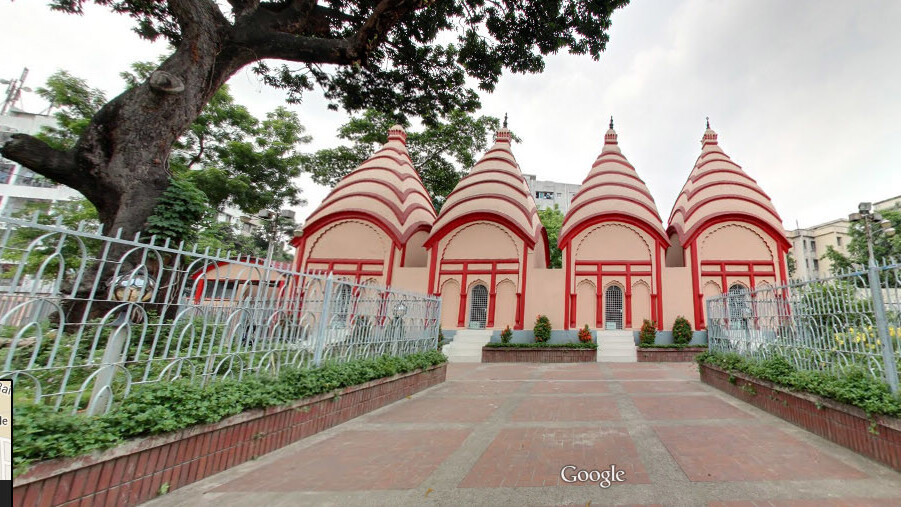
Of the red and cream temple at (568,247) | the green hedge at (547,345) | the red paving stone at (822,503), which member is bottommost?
the red paving stone at (822,503)

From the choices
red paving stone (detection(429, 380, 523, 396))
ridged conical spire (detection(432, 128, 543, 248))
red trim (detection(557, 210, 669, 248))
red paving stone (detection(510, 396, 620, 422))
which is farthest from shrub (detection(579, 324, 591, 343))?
red paving stone (detection(510, 396, 620, 422))

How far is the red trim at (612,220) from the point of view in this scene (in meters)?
15.5

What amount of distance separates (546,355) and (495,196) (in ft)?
24.5

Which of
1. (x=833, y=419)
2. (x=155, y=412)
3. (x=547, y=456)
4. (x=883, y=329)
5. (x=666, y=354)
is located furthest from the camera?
(x=666, y=354)

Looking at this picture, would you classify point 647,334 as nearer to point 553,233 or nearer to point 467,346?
point 467,346

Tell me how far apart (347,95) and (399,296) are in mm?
5531

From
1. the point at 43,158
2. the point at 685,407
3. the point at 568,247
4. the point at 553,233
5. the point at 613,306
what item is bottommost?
the point at 685,407

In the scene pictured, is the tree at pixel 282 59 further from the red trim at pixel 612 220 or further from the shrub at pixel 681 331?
the shrub at pixel 681 331

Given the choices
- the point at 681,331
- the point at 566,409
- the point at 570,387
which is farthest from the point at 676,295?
the point at 566,409

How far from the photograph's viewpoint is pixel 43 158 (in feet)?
15.7

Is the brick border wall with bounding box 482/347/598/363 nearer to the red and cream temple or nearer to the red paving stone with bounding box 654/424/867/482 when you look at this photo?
the red and cream temple

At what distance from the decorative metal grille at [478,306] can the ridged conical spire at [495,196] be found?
3.01m

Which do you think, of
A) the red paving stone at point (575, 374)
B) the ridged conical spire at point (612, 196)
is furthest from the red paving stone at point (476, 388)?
the ridged conical spire at point (612, 196)

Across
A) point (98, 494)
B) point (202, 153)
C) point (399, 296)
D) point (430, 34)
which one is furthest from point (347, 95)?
point (202, 153)
